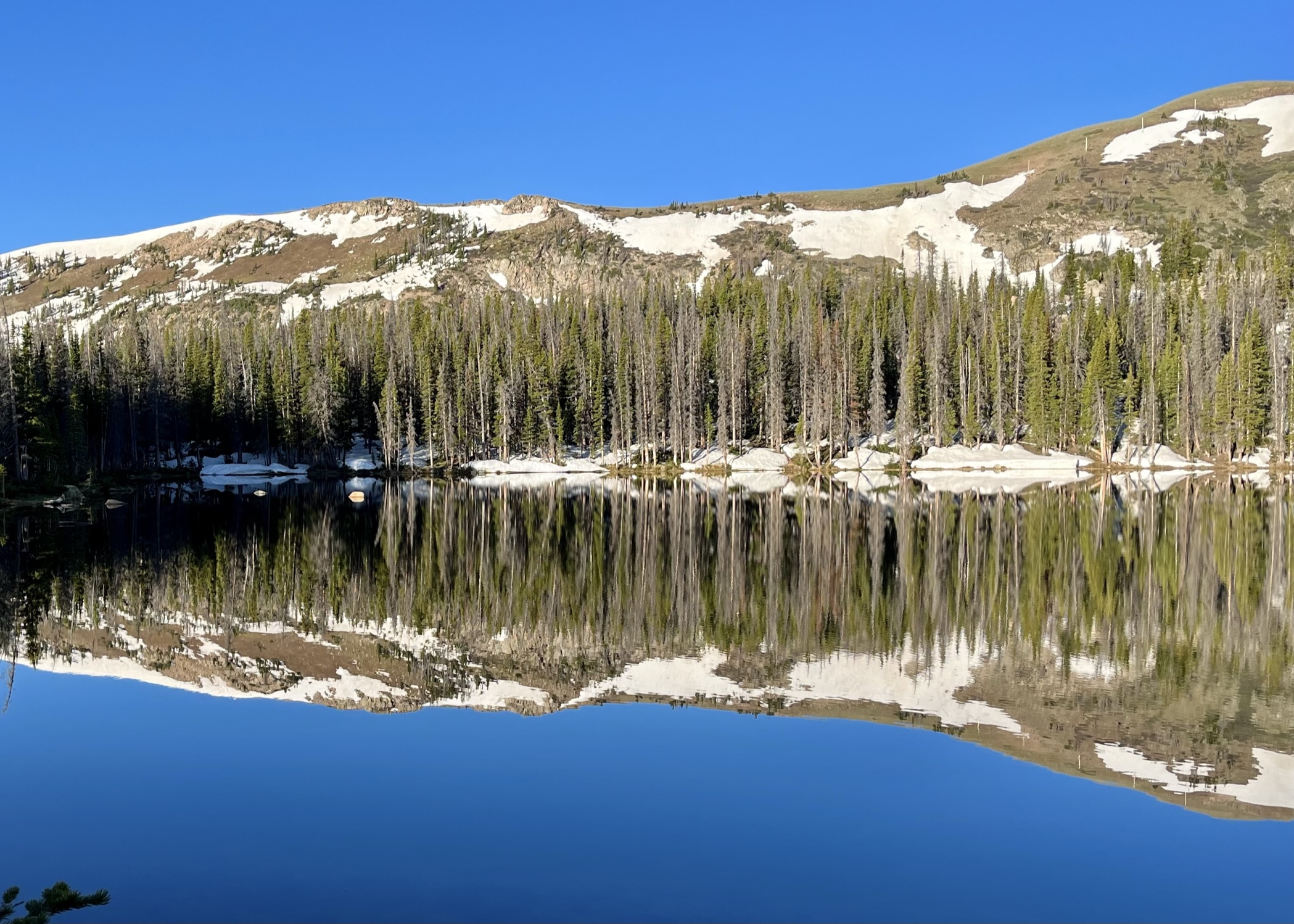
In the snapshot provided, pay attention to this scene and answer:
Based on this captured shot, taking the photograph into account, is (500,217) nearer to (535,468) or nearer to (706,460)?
(535,468)

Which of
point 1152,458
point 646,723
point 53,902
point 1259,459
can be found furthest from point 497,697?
point 1259,459

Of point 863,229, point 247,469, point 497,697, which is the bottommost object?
point 247,469

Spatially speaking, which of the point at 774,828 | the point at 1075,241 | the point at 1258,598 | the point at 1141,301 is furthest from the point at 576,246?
the point at 774,828

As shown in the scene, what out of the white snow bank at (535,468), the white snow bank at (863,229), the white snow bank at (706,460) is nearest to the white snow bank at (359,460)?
the white snow bank at (535,468)

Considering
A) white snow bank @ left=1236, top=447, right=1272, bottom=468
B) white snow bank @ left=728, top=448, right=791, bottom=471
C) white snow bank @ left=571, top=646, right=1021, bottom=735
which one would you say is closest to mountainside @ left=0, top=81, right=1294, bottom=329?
white snow bank @ left=1236, top=447, right=1272, bottom=468

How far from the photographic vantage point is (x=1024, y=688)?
16.5 m

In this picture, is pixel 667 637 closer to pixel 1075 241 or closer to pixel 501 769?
pixel 501 769

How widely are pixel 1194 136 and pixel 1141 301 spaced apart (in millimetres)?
86454

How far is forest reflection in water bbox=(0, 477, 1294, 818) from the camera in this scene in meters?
15.1

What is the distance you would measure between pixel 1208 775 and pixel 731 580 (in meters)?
15.6

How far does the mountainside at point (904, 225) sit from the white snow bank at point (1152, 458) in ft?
211

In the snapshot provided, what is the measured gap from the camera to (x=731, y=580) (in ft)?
89.6

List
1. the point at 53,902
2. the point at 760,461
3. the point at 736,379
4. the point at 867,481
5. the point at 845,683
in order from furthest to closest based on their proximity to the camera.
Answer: the point at 736,379, the point at 760,461, the point at 867,481, the point at 845,683, the point at 53,902

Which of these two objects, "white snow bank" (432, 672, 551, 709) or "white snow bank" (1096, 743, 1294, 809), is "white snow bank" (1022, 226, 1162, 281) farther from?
"white snow bank" (1096, 743, 1294, 809)
